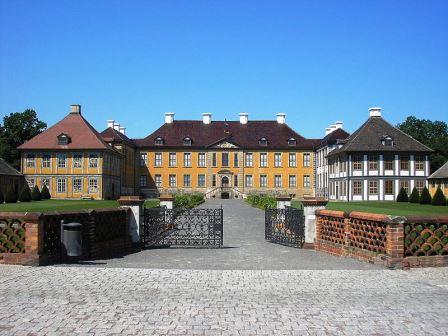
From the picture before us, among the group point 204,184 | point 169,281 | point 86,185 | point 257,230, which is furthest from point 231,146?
point 169,281

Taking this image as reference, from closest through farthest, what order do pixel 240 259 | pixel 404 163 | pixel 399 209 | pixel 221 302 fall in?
pixel 221 302 → pixel 240 259 → pixel 399 209 → pixel 404 163

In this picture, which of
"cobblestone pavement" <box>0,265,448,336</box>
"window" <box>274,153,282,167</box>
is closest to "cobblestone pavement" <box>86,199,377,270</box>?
"cobblestone pavement" <box>0,265,448,336</box>

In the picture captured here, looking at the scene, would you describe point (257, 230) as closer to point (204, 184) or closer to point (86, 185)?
point (86, 185)

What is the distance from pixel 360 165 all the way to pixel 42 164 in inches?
1332

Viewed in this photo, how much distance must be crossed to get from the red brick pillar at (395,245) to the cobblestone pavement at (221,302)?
37 centimetres

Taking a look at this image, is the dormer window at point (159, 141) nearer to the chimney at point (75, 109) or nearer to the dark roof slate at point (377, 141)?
the chimney at point (75, 109)

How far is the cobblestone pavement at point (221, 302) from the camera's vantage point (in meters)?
5.85

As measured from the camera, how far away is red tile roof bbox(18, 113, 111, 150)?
2116 inches

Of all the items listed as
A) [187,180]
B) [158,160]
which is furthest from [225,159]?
[158,160]

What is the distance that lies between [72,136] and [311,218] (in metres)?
45.4

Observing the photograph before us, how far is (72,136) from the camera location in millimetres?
54625

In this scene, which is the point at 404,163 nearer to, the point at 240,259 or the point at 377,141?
the point at 377,141

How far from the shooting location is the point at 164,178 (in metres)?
69.1

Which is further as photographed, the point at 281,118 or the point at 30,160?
the point at 281,118
